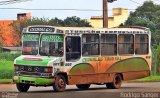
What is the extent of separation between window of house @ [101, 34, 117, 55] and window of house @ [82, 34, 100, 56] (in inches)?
15.6

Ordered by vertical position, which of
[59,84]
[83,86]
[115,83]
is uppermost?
[59,84]

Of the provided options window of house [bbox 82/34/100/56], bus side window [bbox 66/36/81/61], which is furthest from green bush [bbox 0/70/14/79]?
bus side window [bbox 66/36/81/61]

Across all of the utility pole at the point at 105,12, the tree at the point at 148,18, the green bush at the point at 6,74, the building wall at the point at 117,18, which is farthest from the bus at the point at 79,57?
the building wall at the point at 117,18

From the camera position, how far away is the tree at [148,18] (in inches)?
3460

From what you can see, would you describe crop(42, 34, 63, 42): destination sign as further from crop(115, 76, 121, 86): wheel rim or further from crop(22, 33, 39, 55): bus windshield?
crop(115, 76, 121, 86): wheel rim

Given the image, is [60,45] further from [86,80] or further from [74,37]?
[86,80]

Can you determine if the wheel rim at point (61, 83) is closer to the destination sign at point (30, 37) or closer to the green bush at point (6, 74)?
the destination sign at point (30, 37)

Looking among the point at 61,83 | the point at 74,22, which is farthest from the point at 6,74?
the point at 74,22

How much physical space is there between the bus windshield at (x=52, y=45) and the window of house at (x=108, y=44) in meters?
3.11

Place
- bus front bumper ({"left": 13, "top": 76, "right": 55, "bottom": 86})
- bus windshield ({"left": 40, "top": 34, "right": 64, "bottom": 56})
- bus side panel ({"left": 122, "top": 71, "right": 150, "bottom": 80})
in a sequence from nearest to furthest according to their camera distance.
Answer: bus front bumper ({"left": 13, "top": 76, "right": 55, "bottom": 86}) < bus windshield ({"left": 40, "top": 34, "right": 64, "bottom": 56}) < bus side panel ({"left": 122, "top": 71, "right": 150, "bottom": 80})

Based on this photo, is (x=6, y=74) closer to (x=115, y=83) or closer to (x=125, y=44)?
(x=115, y=83)

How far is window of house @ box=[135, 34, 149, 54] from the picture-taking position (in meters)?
27.4

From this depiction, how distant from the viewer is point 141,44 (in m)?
27.7

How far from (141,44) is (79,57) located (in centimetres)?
481
